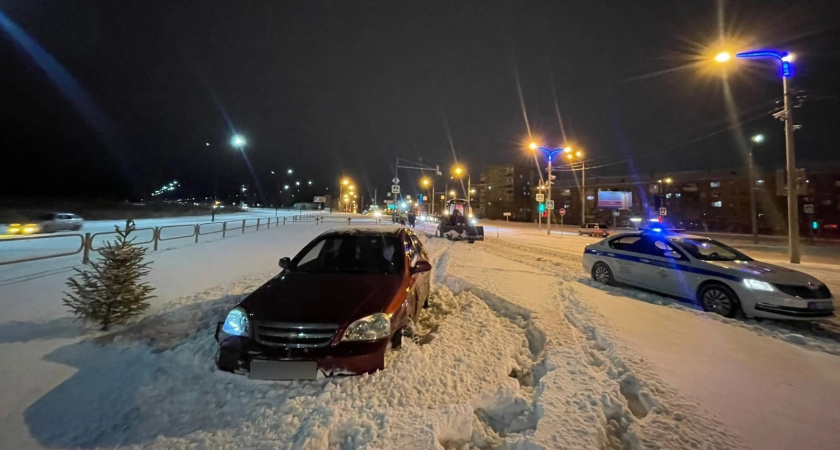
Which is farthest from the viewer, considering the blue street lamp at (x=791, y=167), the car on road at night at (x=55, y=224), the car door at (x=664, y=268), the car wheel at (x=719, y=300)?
the car on road at night at (x=55, y=224)

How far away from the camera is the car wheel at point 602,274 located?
31.4 ft

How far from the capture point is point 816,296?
6359 millimetres

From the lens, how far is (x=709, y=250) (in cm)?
812

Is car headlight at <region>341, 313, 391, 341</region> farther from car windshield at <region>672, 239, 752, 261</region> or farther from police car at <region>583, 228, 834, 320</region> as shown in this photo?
car windshield at <region>672, 239, 752, 261</region>

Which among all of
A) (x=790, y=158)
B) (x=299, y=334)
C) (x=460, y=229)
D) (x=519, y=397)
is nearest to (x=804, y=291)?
(x=519, y=397)

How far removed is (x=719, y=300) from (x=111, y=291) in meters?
9.51

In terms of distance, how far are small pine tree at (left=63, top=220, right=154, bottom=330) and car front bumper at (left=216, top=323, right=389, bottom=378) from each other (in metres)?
2.57

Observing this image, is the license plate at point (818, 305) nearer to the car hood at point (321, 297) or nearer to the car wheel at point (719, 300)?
the car wheel at point (719, 300)

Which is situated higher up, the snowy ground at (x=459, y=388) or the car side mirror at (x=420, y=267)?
the car side mirror at (x=420, y=267)

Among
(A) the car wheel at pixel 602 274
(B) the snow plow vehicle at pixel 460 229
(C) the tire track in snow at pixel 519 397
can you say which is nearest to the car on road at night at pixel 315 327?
(C) the tire track in snow at pixel 519 397

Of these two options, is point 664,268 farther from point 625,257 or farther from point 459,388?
point 459,388

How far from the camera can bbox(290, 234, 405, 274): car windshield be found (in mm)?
5305

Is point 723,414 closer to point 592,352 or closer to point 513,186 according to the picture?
point 592,352

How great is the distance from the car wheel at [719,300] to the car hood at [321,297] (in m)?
5.92
